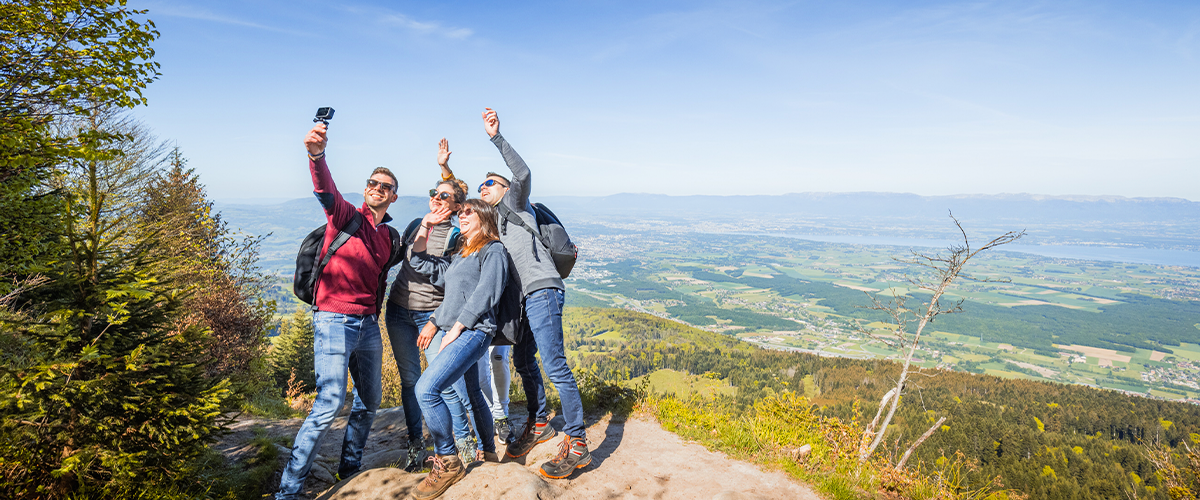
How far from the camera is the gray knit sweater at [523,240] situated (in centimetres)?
376

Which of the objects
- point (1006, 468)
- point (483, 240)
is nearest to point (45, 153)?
point (483, 240)

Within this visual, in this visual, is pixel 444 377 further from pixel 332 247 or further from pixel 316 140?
pixel 316 140

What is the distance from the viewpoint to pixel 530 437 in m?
4.78

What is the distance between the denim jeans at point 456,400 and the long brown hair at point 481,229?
29.2 inches

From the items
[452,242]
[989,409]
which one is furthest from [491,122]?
[989,409]

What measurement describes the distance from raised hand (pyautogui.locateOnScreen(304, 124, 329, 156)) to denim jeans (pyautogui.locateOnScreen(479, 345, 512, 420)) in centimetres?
238

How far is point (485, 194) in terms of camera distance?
4137mm

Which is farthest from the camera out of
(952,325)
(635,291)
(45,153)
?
(635,291)

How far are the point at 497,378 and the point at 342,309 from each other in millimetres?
1959

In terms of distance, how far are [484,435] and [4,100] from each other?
8.12 m

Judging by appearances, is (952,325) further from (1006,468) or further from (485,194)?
(485,194)

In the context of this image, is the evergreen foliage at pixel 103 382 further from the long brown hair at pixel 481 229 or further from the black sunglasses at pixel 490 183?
the black sunglasses at pixel 490 183

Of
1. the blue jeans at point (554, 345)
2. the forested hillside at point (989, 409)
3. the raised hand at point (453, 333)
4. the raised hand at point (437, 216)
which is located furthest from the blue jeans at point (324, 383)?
the forested hillside at point (989, 409)

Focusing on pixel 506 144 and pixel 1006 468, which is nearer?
pixel 506 144
